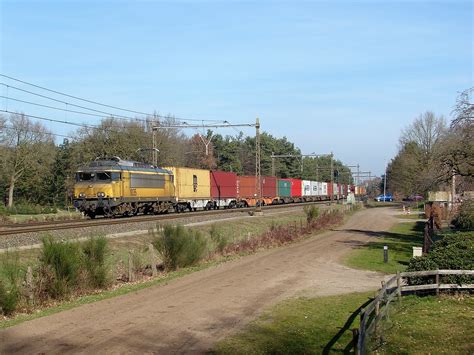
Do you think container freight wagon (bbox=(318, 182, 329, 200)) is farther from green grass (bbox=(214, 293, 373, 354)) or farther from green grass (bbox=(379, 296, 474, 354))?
green grass (bbox=(214, 293, 373, 354))

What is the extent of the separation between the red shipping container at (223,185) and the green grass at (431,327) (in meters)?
38.3

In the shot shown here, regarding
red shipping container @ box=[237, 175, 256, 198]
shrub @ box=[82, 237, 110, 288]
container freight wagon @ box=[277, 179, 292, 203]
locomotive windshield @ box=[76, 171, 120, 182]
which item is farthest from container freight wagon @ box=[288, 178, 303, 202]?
shrub @ box=[82, 237, 110, 288]

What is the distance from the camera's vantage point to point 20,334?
33.1ft

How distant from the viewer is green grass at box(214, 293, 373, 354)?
979 cm

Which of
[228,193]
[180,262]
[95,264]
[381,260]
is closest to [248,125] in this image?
[228,193]

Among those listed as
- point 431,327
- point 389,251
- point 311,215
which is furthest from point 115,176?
point 431,327

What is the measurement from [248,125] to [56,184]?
1865 inches

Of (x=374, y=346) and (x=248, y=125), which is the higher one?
(x=248, y=125)

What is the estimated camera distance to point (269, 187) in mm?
66625

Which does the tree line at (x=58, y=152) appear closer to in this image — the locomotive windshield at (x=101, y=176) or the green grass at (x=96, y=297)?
the locomotive windshield at (x=101, y=176)

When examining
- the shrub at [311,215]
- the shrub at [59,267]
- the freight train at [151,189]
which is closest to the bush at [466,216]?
the shrub at [311,215]

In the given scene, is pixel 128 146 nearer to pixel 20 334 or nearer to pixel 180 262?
pixel 180 262

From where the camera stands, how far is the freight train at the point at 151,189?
33.2 meters

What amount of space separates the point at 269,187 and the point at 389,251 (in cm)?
3986
